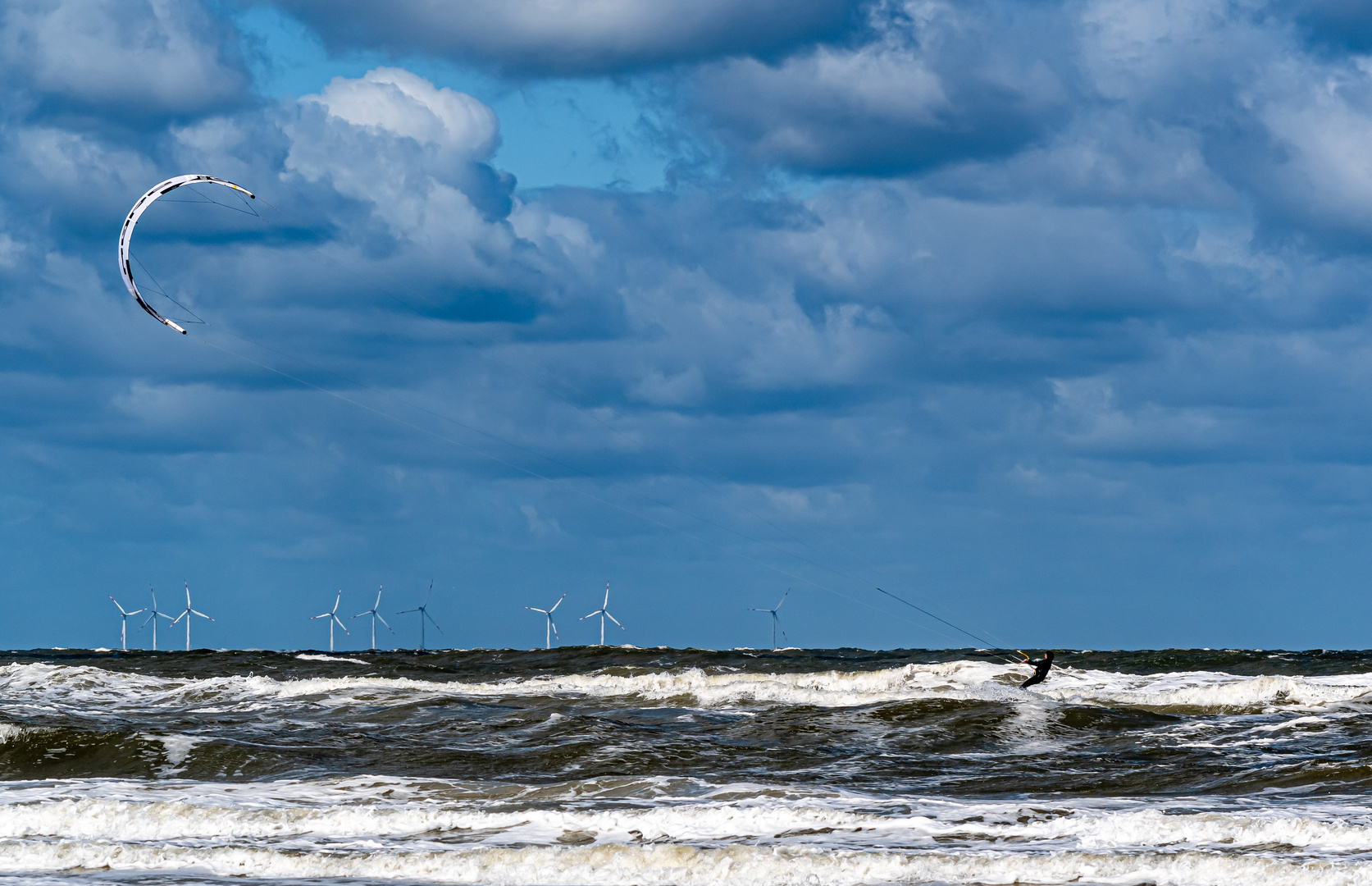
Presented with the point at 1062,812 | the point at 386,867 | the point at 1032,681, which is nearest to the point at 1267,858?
the point at 1062,812

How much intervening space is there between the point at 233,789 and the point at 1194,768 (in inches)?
593

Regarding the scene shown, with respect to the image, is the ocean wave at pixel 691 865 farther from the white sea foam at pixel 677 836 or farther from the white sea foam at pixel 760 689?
the white sea foam at pixel 760 689

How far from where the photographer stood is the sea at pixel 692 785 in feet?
46.7

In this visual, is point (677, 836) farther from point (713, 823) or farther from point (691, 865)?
point (691, 865)

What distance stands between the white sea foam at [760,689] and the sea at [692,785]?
0.66 feet

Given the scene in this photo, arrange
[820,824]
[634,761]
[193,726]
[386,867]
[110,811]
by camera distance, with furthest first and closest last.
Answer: [193,726]
[634,761]
[110,811]
[820,824]
[386,867]

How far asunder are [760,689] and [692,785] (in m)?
16.2

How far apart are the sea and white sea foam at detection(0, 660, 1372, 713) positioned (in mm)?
202

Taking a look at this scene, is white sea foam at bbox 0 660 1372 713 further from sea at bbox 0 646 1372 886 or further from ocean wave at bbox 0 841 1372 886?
ocean wave at bbox 0 841 1372 886

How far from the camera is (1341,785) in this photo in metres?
18.0

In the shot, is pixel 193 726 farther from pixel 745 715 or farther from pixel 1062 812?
pixel 1062 812

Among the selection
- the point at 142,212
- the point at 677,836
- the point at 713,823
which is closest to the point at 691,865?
the point at 677,836

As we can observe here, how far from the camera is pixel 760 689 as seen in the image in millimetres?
34812

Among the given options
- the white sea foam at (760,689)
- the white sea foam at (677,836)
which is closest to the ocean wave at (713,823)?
the white sea foam at (677,836)
